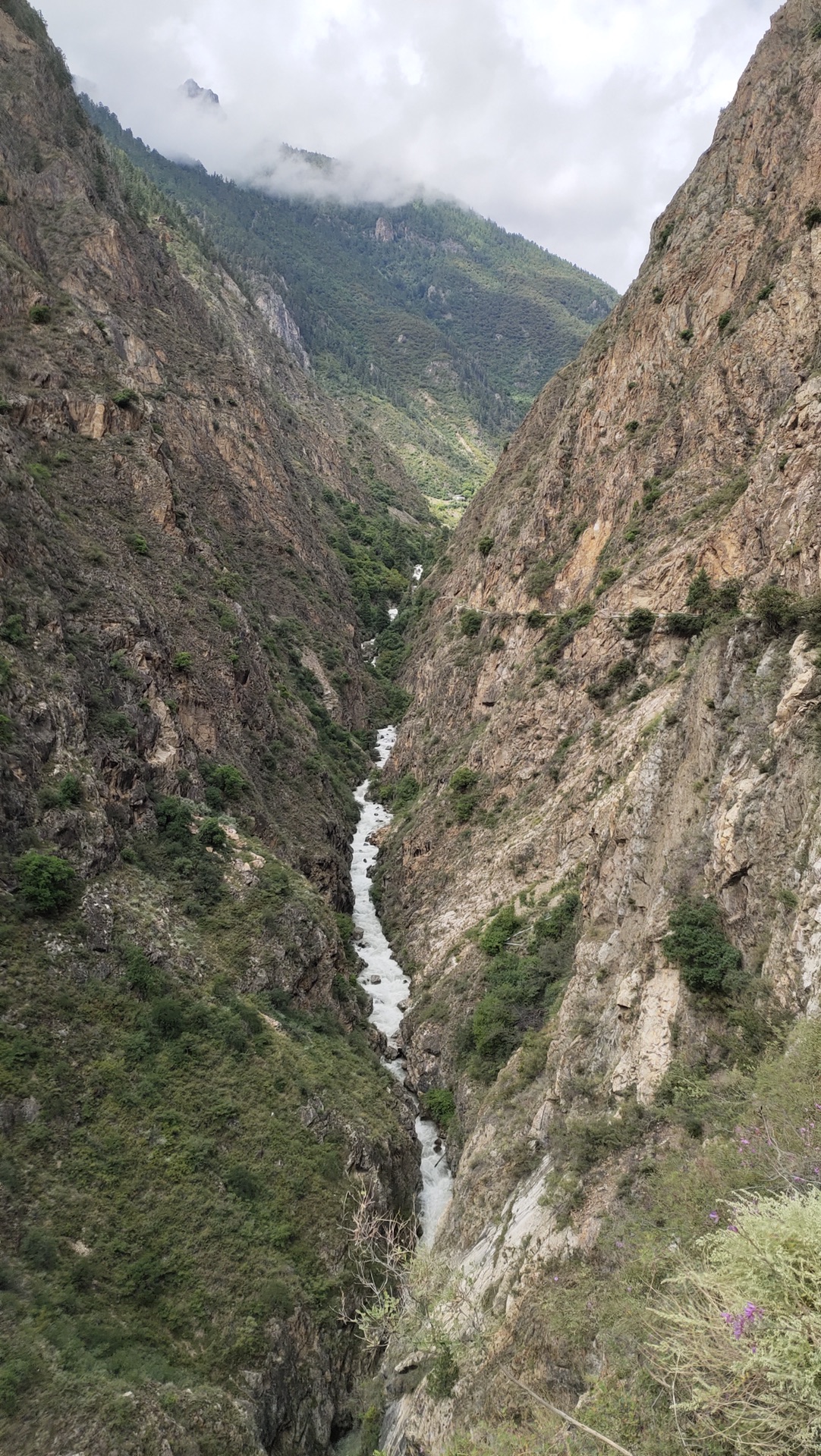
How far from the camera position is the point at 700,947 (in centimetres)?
1820

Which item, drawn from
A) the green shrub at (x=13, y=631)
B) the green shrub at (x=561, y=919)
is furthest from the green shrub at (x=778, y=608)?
the green shrub at (x=13, y=631)

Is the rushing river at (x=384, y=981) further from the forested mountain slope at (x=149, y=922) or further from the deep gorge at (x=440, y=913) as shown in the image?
the forested mountain slope at (x=149, y=922)

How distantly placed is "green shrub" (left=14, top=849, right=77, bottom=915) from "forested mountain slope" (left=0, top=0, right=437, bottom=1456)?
84 mm

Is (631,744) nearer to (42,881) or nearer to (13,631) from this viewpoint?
(42,881)

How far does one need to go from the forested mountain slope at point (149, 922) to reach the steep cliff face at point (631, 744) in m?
5.31

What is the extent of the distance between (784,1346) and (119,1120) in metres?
24.6

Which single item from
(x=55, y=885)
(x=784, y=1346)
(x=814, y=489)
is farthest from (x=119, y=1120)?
(x=814, y=489)

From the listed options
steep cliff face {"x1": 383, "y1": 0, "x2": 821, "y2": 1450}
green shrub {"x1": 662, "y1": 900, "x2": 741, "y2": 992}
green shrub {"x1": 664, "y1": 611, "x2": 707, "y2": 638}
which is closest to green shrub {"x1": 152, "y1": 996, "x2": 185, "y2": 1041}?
steep cliff face {"x1": 383, "y1": 0, "x2": 821, "y2": 1450}

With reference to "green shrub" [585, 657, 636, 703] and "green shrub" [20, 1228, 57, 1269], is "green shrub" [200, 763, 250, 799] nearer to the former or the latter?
"green shrub" [585, 657, 636, 703]

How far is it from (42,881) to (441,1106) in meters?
21.6

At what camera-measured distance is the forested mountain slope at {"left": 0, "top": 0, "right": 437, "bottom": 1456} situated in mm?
20750

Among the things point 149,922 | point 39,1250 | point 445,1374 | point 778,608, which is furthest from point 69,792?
point 778,608

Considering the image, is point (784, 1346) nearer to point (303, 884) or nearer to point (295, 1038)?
point (295, 1038)

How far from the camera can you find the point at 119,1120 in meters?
24.8
